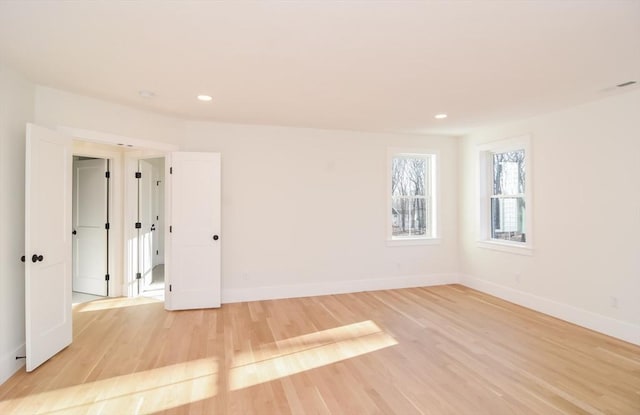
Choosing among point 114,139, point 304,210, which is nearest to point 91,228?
point 114,139

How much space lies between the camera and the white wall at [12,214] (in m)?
2.76

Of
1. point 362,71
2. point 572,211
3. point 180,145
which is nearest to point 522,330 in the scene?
point 572,211

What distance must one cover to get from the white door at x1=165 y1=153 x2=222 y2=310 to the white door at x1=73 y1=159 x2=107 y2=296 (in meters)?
1.43

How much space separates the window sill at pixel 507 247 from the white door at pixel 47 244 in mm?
5573

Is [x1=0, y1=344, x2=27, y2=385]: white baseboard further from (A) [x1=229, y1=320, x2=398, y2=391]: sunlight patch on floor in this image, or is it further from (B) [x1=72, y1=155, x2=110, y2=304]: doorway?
(B) [x1=72, y1=155, x2=110, y2=304]: doorway

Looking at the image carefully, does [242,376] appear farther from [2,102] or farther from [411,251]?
[411,251]

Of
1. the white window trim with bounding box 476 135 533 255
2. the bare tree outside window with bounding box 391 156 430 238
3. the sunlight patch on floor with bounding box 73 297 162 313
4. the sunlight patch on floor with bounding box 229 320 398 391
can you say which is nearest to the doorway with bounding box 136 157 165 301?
the sunlight patch on floor with bounding box 73 297 162 313

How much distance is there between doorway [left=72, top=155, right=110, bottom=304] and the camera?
5.10 meters

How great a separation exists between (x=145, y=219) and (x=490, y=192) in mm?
5961

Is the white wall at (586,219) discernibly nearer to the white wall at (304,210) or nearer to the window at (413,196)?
the window at (413,196)

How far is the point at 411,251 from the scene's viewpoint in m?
5.78

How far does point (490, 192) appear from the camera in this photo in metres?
5.53

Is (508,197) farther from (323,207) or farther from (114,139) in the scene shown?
(114,139)

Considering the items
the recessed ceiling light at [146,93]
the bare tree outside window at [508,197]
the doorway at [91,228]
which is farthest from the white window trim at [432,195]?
the doorway at [91,228]
